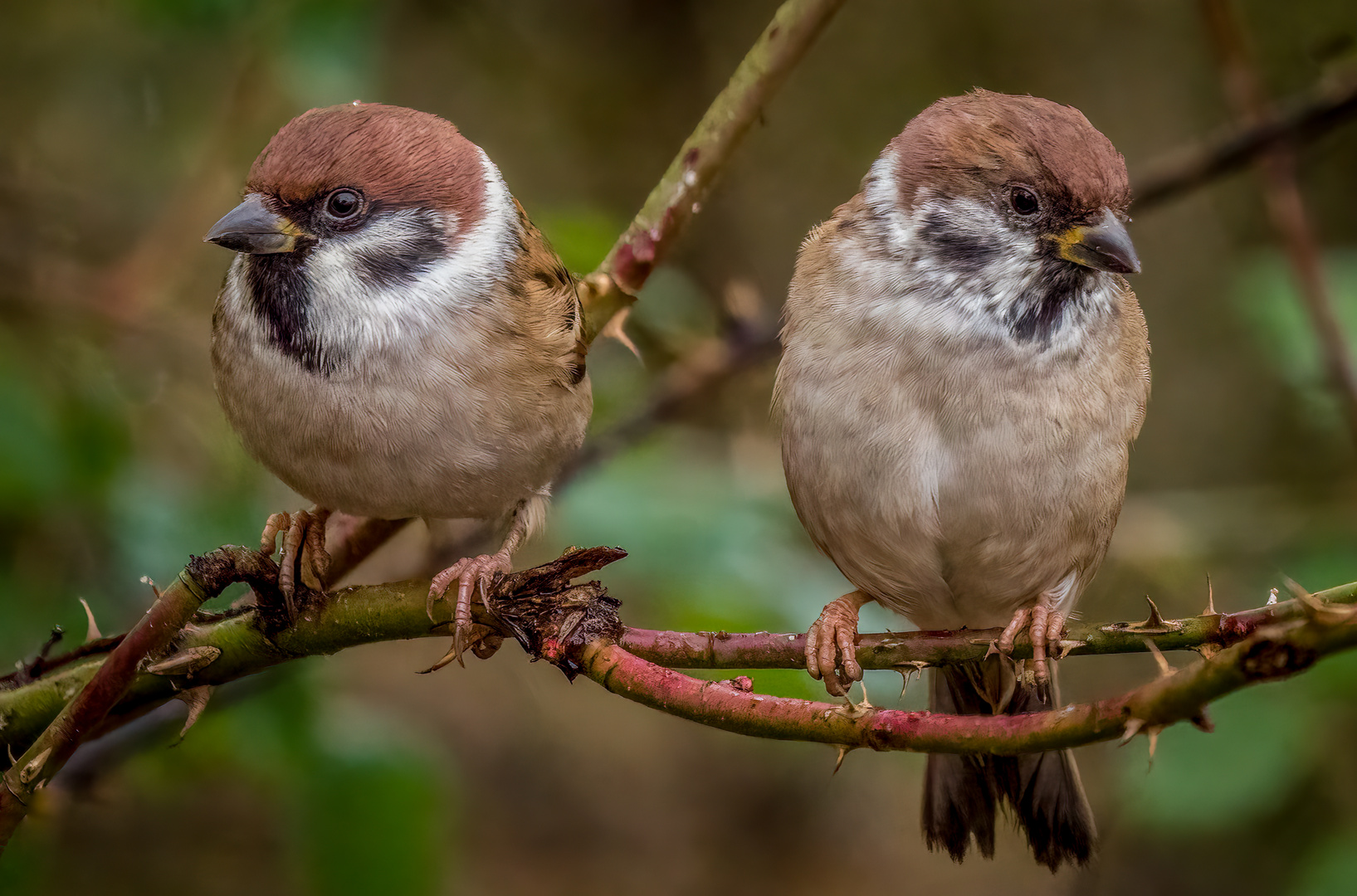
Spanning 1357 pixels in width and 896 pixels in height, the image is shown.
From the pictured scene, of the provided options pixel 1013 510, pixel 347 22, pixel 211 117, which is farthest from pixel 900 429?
pixel 211 117

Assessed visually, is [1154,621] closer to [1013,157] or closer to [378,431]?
[1013,157]

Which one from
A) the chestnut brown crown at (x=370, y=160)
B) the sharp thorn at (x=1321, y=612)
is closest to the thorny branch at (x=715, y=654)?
the sharp thorn at (x=1321, y=612)

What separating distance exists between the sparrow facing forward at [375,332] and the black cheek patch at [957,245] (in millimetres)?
878

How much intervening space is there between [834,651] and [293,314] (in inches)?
49.6

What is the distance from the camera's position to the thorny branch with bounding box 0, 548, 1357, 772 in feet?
4.60

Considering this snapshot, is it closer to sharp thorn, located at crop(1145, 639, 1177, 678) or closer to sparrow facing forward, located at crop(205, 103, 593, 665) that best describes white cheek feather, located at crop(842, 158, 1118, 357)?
sparrow facing forward, located at crop(205, 103, 593, 665)

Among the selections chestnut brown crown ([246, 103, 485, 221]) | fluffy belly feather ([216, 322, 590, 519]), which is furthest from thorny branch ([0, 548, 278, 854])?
chestnut brown crown ([246, 103, 485, 221])

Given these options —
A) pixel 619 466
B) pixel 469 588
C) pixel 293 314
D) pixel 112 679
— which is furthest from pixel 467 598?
pixel 619 466

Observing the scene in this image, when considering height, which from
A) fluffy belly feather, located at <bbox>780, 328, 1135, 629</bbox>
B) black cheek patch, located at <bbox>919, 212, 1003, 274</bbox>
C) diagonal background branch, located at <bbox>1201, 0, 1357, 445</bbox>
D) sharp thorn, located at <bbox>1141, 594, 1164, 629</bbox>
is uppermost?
diagonal background branch, located at <bbox>1201, 0, 1357, 445</bbox>

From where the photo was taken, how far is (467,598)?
2188mm

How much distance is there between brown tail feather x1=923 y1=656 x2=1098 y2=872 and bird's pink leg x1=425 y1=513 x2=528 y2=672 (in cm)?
94

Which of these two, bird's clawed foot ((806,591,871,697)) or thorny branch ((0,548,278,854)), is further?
bird's clawed foot ((806,591,871,697))

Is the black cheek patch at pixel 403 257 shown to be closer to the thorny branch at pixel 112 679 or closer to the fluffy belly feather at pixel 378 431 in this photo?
the fluffy belly feather at pixel 378 431

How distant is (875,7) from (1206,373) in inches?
93.5
